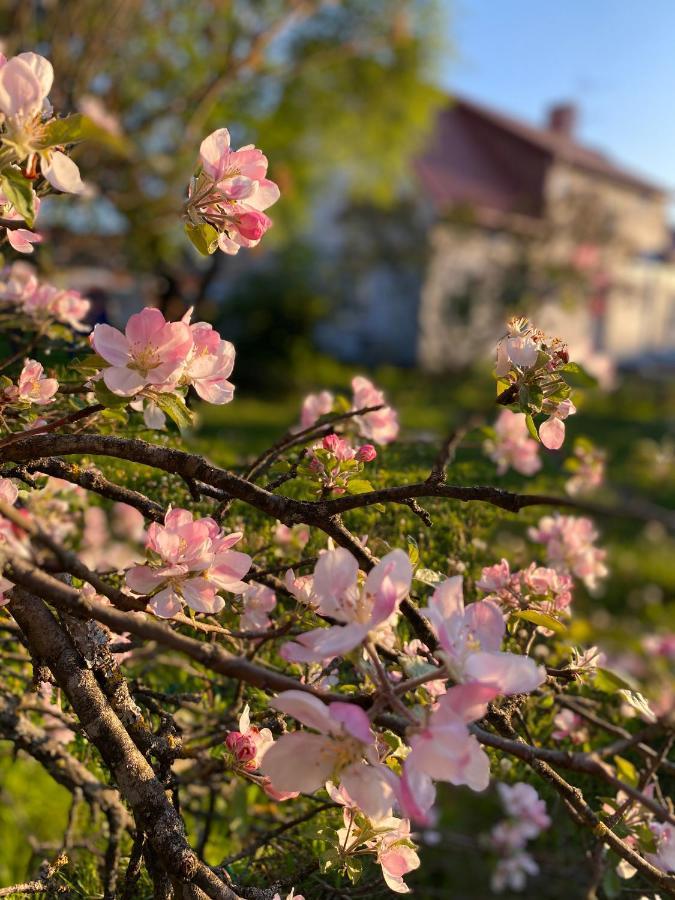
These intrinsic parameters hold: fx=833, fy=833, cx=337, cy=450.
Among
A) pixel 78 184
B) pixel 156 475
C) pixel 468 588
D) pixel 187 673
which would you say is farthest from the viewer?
pixel 187 673

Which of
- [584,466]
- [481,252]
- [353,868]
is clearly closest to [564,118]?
[481,252]

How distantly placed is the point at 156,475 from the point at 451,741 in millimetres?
931

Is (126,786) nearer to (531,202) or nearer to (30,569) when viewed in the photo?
(30,569)

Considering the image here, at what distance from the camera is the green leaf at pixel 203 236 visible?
98cm

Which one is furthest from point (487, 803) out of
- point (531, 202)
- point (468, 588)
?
point (531, 202)

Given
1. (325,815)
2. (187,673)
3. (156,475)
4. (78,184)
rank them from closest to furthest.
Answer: (78,184) → (325,815) → (156,475) → (187,673)

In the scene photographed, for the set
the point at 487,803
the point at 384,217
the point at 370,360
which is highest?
the point at 384,217

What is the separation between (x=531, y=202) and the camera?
1758 cm

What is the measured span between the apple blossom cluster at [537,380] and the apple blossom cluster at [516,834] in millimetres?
972

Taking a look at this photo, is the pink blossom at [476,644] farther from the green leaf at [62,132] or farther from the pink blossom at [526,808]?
the pink blossom at [526,808]

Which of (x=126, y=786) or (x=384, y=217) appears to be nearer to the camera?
(x=126, y=786)

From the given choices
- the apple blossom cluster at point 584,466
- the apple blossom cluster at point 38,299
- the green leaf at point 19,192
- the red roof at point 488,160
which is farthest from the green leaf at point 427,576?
the red roof at point 488,160

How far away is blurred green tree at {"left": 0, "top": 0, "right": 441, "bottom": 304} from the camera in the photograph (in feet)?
19.5

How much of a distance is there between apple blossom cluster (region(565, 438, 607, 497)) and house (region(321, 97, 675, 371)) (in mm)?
7344
